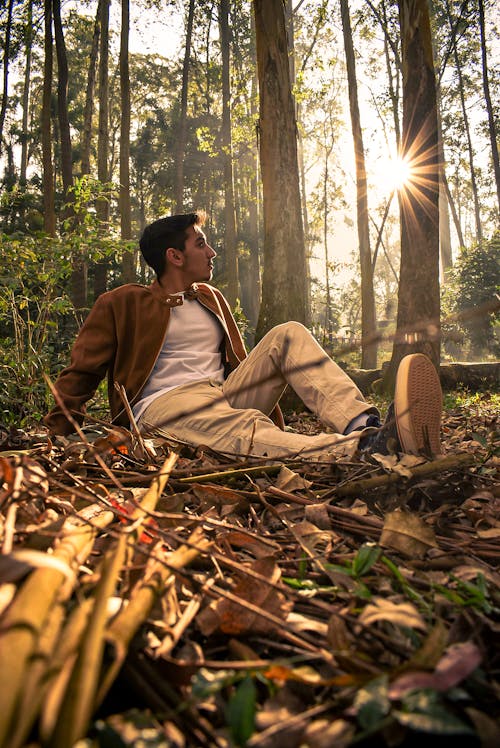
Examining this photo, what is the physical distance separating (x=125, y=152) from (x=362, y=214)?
7.08m

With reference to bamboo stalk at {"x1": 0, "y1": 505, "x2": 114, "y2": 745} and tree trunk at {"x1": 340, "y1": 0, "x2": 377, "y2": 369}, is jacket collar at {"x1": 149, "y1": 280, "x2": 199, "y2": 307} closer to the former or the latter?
bamboo stalk at {"x1": 0, "y1": 505, "x2": 114, "y2": 745}

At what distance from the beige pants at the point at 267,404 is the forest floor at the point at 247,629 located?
59 centimetres

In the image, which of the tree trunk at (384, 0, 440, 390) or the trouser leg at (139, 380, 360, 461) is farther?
the tree trunk at (384, 0, 440, 390)

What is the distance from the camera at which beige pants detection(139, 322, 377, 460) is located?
6.79 ft

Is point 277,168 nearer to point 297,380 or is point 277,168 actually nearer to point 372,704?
point 297,380

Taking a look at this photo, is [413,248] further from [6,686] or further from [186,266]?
[6,686]

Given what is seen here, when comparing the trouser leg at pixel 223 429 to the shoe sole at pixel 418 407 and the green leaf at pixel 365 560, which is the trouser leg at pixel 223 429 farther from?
the green leaf at pixel 365 560

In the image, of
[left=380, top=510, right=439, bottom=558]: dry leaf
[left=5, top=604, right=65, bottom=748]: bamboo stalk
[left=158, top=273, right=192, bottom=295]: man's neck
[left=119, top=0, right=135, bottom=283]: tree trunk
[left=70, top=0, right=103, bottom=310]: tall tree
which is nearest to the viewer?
[left=5, top=604, right=65, bottom=748]: bamboo stalk

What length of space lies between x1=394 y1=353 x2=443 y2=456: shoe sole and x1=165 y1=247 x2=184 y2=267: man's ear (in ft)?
6.05

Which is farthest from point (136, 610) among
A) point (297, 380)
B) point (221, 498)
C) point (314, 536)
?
point (297, 380)

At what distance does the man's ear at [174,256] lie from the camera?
3270 mm

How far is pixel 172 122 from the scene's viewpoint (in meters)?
27.0

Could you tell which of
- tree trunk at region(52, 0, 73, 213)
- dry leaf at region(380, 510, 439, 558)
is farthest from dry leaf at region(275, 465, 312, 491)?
tree trunk at region(52, 0, 73, 213)

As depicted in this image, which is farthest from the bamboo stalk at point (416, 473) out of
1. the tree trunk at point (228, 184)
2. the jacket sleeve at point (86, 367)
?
the tree trunk at point (228, 184)
